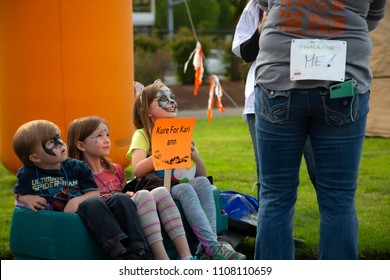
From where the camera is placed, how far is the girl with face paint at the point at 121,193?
153 inches

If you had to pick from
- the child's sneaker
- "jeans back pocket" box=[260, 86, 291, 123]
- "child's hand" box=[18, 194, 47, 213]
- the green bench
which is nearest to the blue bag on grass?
the child's sneaker

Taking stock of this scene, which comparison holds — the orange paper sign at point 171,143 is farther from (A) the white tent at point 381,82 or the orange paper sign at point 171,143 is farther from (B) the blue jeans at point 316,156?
(A) the white tent at point 381,82

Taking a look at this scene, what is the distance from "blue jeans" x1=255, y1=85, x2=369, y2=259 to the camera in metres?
3.13

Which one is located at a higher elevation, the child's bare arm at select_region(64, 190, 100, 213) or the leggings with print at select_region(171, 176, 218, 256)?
the child's bare arm at select_region(64, 190, 100, 213)

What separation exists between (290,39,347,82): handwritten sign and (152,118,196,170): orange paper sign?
1.09 m

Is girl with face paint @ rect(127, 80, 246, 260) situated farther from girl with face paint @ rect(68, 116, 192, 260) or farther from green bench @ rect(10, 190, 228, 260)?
green bench @ rect(10, 190, 228, 260)

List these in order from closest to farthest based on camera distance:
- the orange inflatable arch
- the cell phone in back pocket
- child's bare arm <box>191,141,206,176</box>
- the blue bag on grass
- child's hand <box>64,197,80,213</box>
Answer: the cell phone in back pocket, child's hand <box>64,197,80,213</box>, child's bare arm <box>191,141,206,176</box>, the blue bag on grass, the orange inflatable arch

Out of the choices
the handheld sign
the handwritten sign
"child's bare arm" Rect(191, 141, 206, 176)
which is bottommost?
"child's bare arm" Rect(191, 141, 206, 176)

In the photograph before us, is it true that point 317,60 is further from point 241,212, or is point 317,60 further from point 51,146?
point 241,212

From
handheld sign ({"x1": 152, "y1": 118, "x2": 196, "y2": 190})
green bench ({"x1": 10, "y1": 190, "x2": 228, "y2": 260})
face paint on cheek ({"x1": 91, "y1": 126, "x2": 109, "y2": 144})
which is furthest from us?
face paint on cheek ({"x1": 91, "y1": 126, "x2": 109, "y2": 144})

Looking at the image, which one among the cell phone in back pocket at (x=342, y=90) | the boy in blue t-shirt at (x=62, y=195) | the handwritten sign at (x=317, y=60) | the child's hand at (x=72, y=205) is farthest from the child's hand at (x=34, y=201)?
the cell phone in back pocket at (x=342, y=90)

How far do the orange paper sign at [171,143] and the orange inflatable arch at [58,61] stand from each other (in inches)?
92.8

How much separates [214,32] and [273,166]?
28.8 meters

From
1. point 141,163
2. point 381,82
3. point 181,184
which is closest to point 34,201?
point 141,163
